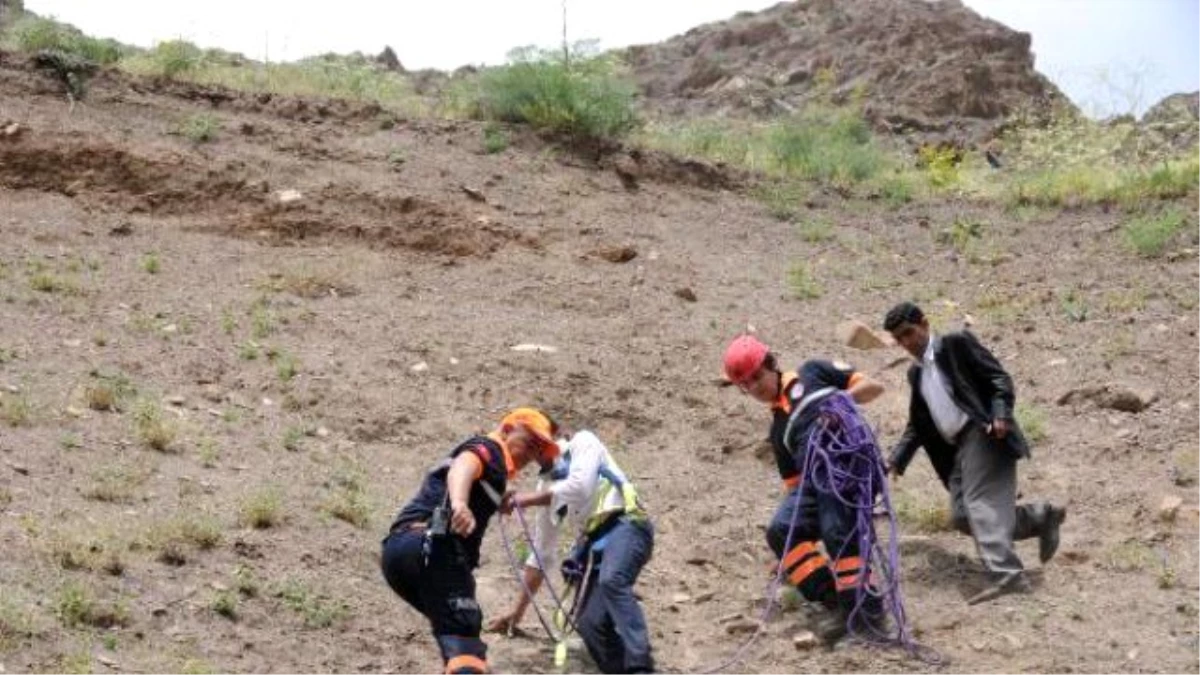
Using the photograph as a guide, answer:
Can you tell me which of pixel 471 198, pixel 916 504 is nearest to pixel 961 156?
pixel 471 198

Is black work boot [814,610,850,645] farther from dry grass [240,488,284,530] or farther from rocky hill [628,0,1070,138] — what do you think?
rocky hill [628,0,1070,138]

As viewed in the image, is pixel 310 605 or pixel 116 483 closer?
pixel 310 605

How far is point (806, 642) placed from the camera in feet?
24.4

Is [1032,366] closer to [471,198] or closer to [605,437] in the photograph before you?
[605,437]

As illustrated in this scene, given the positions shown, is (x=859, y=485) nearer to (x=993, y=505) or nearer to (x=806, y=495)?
(x=806, y=495)

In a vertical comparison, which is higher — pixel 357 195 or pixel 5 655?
pixel 357 195

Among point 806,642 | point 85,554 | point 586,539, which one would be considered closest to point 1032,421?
point 806,642

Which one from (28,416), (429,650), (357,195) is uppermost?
(357,195)

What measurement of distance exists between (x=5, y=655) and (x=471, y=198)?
829cm

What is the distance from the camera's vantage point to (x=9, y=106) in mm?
14125

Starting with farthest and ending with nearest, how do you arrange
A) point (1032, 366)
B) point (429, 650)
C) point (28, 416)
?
point (1032, 366)
point (28, 416)
point (429, 650)

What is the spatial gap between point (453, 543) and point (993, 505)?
9.21ft

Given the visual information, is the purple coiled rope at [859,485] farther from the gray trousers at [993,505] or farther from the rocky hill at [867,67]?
the rocky hill at [867,67]

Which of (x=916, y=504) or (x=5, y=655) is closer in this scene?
(x=5, y=655)
